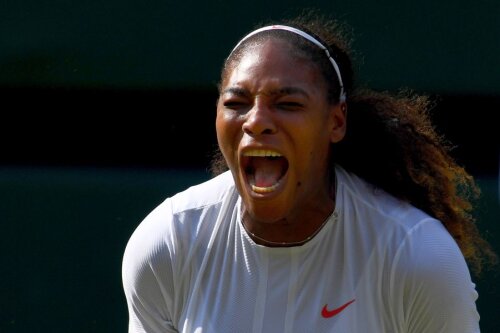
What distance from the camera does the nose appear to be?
208cm

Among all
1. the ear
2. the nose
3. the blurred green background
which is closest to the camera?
the nose

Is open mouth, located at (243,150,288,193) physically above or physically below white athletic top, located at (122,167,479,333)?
above

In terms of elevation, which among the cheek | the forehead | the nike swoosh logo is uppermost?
the forehead

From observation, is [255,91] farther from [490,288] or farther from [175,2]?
[490,288]

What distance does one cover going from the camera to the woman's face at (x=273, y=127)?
2100 mm

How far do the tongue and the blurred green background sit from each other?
1.03m

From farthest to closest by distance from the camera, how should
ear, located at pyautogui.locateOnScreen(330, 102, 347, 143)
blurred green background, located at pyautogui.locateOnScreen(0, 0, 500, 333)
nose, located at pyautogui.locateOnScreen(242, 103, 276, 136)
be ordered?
1. blurred green background, located at pyautogui.locateOnScreen(0, 0, 500, 333)
2. ear, located at pyautogui.locateOnScreen(330, 102, 347, 143)
3. nose, located at pyautogui.locateOnScreen(242, 103, 276, 136)

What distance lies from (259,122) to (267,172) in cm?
11

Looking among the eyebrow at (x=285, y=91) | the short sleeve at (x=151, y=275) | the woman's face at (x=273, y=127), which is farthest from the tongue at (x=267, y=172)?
the short sleeve at (x=151, y=275)

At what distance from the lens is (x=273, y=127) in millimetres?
2086

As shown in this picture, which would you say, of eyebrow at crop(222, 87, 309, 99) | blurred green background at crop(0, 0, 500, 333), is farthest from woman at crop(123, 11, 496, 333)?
blurred green background at crop(0, 0, 500, 333)

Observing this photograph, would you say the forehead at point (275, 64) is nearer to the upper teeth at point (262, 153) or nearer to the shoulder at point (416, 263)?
the upper teeth at point (262, 153)

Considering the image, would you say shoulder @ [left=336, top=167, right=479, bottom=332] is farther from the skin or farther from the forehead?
the forehead

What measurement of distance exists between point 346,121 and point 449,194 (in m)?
0.27
